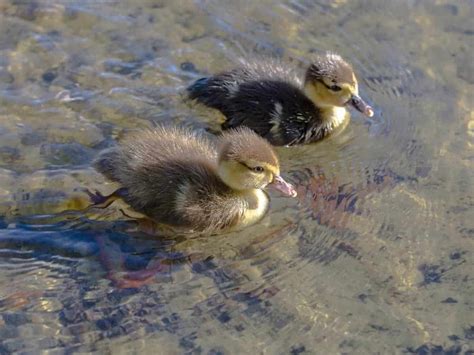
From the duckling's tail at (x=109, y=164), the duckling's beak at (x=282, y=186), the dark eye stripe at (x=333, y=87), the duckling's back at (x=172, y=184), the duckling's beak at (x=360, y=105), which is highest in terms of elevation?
the dark eye stripe at (x=333, y=87)

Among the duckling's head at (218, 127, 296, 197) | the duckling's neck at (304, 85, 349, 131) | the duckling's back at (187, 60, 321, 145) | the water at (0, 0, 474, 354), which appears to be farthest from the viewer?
the duckling's neck at (304, 85, 349, 131)

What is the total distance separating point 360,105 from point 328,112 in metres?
0.20

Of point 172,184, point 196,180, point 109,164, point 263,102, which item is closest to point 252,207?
point 196,180

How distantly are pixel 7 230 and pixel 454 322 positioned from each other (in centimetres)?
213

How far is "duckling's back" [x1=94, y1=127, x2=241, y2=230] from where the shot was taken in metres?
4.11

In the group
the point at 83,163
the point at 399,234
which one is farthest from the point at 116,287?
the point at 399,234

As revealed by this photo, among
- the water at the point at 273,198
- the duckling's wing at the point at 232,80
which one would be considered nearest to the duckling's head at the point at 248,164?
Answer: the water at the point at 273,198

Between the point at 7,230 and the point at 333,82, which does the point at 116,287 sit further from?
the point at 333,82

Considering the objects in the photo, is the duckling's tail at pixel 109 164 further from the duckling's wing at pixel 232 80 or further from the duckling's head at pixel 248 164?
the duckling's wing at pixel 232 80

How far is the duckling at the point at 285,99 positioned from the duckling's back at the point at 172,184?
696 mm

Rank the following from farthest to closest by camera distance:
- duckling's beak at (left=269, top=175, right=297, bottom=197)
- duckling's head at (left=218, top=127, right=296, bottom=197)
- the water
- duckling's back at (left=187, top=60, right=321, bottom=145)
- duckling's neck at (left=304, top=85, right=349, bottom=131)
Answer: duckling's neck at (left=304, top=85, right=349, bottom=131)
duckling's back at (left=187, top=60, right=321, bottom=145)
duckling's beak at (left=269, top=175, right=297, bottom=197)
duckling's head at (left=218, top=127, right=296, bottom=197)
the water

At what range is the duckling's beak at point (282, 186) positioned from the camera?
420cm

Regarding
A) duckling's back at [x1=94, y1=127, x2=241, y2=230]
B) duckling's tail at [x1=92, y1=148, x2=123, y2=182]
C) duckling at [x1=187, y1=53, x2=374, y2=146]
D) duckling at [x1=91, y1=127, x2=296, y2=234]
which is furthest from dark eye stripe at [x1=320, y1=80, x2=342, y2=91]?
duckling's tail at [x1=92, y1=148, x2=123, y2=182]

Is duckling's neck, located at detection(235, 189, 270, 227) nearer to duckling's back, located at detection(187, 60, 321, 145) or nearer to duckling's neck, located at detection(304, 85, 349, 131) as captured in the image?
duckling's back, located at detection(187, 60, 321, 145)
